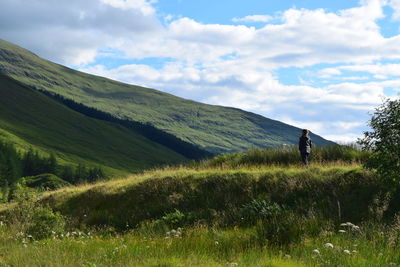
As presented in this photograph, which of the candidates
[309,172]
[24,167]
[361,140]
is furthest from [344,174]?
[24,167]

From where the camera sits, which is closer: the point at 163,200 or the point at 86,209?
the point at 163,200

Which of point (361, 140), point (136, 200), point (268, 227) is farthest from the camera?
point (136, 200)

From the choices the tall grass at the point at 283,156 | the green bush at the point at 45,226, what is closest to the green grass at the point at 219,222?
the green bush at the point at 45,226

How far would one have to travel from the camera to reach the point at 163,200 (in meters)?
21.3

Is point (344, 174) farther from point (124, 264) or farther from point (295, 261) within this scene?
point (124, 264)

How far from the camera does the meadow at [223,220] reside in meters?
8.03

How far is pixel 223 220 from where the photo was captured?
16469 mm

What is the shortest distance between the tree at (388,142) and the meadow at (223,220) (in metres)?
0.98

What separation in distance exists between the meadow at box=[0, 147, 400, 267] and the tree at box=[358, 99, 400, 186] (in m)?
0.98

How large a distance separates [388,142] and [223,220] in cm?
690

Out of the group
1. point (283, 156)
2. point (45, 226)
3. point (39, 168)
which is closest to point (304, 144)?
point (283, 156)

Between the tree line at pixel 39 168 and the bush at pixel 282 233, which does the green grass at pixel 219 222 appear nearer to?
the bush at pixel 282 233

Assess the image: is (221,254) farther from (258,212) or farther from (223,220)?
(223,220)

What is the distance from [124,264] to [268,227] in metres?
4.68
